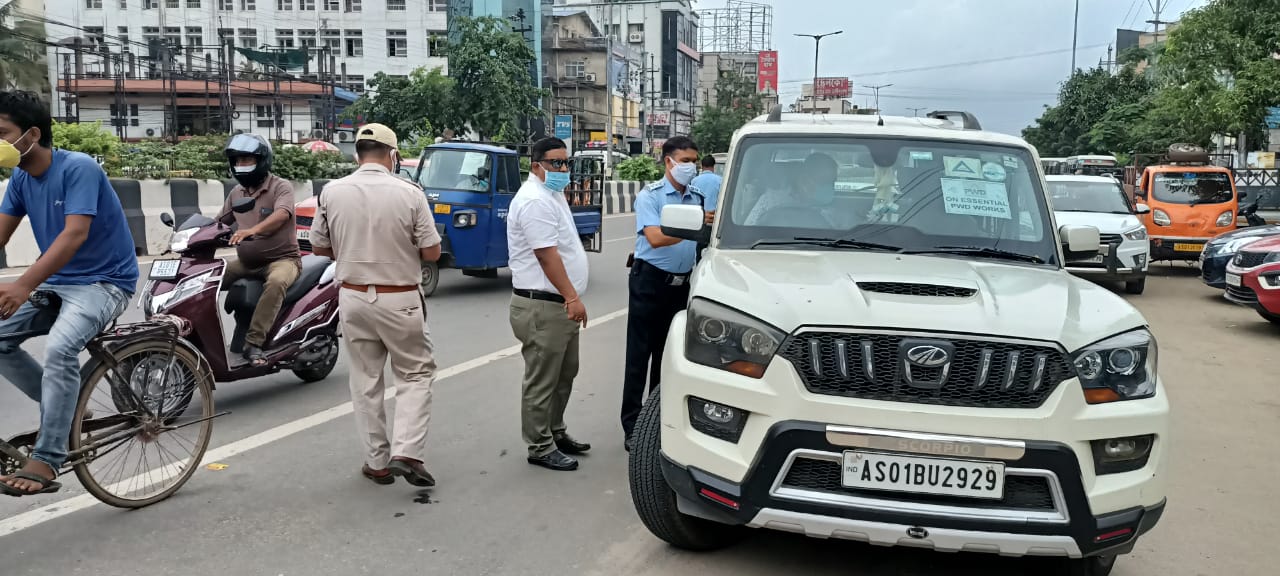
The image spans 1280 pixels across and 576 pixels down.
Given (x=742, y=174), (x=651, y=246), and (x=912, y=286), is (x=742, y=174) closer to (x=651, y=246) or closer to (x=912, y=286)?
(x=651, y=246)

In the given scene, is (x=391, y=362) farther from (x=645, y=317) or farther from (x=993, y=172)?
(x=993, y=172)

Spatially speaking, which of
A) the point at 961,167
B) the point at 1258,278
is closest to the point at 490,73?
the point at 1258,278

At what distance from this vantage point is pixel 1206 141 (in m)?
A: 27.2

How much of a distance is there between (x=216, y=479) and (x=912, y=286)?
3449mm

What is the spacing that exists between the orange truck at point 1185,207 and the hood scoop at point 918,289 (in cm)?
1454

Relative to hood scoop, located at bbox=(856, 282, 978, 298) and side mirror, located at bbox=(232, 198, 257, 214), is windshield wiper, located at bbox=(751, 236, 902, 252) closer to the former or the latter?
hood scoop, located at bbox=(856, 282, 978, 298)

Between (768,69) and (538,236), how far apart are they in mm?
119864

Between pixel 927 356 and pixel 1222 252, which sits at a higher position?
pixel 927 356

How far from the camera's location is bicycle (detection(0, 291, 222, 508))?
14.1 feet

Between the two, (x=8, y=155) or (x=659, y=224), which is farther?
(x=659, y=224)

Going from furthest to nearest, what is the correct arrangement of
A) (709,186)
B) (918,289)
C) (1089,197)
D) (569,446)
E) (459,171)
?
(1089,197)
(459,171)
(709,186)
(569,446)
(918,289)

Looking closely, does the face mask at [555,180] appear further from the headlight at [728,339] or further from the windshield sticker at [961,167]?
the windshield sticker at [961,167]

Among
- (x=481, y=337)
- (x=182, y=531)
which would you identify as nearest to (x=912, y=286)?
(x=182, y=531)

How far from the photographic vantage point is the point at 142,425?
15.4 ft
